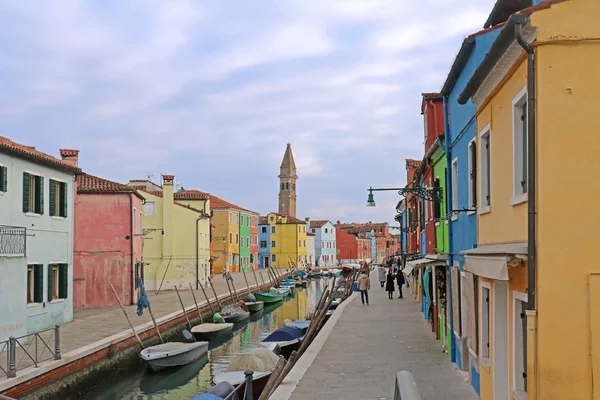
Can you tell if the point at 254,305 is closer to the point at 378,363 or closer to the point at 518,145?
the point at 378,363

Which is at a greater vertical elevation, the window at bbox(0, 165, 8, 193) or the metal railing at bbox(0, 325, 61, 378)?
the window at bbox(0, 165, 8, 193)

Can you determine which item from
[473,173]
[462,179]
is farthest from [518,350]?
[462,179]

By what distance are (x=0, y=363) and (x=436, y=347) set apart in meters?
11.1

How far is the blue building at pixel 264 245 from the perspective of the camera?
306 feet

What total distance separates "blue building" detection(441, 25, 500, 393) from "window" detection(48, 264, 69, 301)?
1537 cm

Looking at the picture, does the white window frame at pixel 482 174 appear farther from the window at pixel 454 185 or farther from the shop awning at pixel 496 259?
the window at pixel 454 185

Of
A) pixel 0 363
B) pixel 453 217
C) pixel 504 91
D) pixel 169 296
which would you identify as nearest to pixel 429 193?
pixel 453 217

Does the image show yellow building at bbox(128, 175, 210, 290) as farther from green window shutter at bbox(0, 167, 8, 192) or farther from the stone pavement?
green window shutter at bbox(0, 167, 8, 192)

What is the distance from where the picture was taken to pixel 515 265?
6629 millimetres

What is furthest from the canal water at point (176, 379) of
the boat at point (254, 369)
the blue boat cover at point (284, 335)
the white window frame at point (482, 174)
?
the white window frame at point (482, 174)

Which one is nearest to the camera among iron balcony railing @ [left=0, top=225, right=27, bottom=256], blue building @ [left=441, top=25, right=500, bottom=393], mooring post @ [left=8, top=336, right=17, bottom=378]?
blue building @ [left=441, top=25, right=500, bottom=393]

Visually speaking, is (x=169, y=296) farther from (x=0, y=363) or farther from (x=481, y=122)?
(x=481, y=122)

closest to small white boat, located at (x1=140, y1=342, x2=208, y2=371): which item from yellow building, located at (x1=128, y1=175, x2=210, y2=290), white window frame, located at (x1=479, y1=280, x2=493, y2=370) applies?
white window frame, located at (x1=479, y1=280, x2=493, y2=370)

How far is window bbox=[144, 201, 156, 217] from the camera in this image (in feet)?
147
